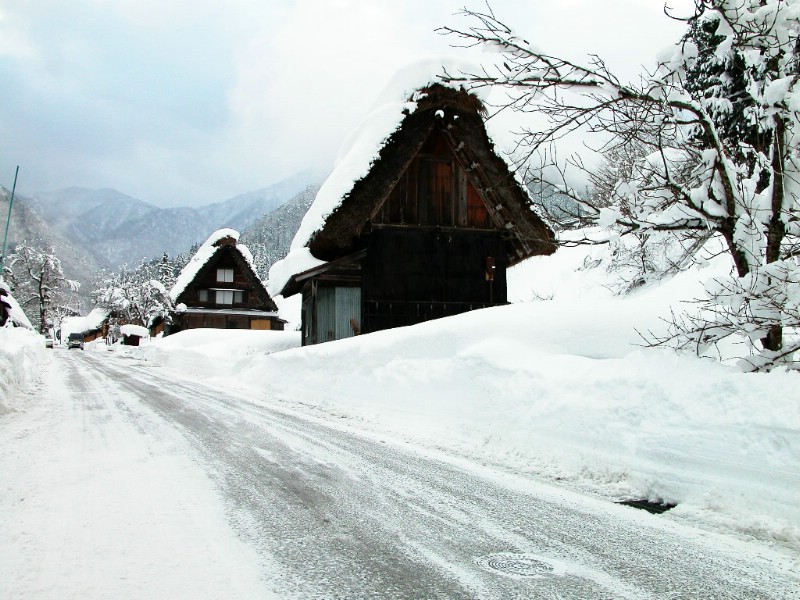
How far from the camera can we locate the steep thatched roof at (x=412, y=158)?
43.3 feet

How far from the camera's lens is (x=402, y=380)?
8.83 m

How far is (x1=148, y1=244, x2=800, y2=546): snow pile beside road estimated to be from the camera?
3.66m

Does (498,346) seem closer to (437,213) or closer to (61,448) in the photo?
(61,448)

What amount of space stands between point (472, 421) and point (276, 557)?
14.2 ft

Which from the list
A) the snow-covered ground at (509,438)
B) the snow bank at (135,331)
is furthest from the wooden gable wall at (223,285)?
the snow-covered ground at (509,438)

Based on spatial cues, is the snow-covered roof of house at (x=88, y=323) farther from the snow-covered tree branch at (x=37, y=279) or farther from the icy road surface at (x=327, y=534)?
the icy road surface at (x=327, y=534)

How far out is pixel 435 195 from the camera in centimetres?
1488

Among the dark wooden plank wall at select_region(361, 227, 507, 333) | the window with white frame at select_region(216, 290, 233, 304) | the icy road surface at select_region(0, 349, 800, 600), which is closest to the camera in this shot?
the icy road surface at select_region(0, 349, 800, 600)

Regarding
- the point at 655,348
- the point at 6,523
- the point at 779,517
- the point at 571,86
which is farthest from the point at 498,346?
the point at 6,523

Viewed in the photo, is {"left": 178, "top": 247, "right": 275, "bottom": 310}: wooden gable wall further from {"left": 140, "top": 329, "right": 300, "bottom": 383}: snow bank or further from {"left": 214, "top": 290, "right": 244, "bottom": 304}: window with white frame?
{"left": 140, "top": 329, "right": 300, "bottom": 383}: snow bank

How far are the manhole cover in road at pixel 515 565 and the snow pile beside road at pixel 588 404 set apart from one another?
4.98 feet

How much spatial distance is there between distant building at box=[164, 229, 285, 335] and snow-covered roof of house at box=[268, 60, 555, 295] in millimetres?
28891

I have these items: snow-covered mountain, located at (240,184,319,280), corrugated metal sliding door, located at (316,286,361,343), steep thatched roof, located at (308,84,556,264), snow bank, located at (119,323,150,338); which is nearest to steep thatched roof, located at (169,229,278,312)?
snow bank, located at (119,323,150,338)

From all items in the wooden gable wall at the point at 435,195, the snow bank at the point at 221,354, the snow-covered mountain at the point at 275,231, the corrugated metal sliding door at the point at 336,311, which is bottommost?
the snow bank at the point at 221,354
